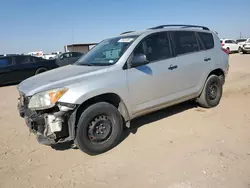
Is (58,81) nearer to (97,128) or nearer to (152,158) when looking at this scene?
(97,128)

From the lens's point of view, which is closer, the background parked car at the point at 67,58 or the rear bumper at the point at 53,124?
the rear bumper at the point at 53,124

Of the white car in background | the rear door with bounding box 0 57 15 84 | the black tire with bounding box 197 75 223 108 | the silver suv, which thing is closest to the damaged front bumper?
the silver suv

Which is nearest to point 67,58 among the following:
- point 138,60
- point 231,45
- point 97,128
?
point 138,60

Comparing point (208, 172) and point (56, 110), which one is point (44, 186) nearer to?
point (56, 110)

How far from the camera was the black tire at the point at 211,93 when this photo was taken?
203 inches

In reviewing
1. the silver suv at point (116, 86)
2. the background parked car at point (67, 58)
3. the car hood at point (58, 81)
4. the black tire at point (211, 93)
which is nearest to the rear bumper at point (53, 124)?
the silver suv at point (116, 86)

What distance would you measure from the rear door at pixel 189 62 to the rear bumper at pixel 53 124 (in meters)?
2.17

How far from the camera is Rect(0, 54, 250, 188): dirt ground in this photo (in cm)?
283

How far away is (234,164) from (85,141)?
2069 millimetres

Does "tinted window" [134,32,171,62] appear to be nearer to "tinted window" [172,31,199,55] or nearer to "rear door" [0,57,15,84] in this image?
"tinted window" [172,31,199,55]

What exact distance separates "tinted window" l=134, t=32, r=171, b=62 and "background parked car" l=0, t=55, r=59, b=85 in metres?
9.08

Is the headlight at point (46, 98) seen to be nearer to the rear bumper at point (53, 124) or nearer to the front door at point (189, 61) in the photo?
the rear bumper at point (53, 124)

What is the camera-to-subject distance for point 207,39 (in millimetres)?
5211

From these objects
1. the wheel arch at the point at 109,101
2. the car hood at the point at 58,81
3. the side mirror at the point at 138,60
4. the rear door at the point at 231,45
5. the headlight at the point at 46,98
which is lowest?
the wheel arch at the point at 109,101
